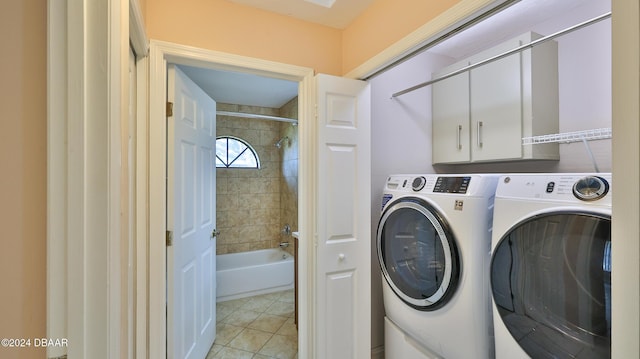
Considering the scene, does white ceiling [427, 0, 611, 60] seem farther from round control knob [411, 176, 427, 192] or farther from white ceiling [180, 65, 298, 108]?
white ceiling [180, 65, 298, 108]

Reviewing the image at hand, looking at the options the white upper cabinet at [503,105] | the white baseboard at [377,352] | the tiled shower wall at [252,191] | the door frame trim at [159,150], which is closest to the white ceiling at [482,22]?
the white upper cabinet at [503,105]

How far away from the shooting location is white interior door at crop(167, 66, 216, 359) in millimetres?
1468

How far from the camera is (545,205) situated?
0.99m

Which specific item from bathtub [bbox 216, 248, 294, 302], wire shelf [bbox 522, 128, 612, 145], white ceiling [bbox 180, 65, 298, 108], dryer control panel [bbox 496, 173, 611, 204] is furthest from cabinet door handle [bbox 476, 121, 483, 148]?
bathtub [bbox 216, 248, 294, 302]

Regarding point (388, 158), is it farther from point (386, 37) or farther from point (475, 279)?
point (475, 279)

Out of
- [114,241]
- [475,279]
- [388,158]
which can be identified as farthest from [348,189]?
[114,241]

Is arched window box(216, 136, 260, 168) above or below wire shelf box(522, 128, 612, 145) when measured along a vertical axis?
above

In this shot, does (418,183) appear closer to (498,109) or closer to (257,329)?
(498,109)

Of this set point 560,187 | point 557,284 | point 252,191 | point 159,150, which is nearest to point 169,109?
point 159,150

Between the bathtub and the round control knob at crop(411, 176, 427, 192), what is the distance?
7.24 feet

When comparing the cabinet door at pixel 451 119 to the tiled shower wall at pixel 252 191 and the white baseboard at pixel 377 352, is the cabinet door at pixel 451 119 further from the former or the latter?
the tiled shower wall at pixel 252 191

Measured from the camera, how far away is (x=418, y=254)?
153 cm

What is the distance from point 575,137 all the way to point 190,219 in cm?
224

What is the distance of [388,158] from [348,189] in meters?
0.55
